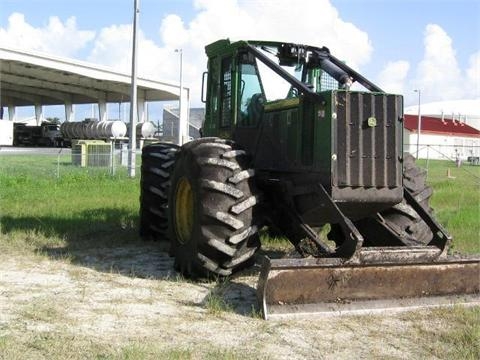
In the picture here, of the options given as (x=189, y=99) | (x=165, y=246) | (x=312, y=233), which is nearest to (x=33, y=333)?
(x=312, y=233)

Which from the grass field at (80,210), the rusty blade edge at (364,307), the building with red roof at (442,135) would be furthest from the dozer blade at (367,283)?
the building with red roof at (442,135)

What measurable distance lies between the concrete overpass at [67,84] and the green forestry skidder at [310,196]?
34.6 m

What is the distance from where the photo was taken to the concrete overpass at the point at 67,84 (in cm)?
4234

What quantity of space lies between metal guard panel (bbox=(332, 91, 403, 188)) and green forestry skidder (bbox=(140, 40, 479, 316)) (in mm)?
10

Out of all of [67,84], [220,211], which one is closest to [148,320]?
[220,211]

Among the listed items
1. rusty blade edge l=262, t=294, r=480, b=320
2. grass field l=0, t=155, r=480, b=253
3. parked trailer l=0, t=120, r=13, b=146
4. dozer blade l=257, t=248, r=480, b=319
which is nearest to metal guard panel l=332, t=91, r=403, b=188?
dozer blade l=257, t=248, r=480, b=319

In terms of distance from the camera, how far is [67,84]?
5481cm

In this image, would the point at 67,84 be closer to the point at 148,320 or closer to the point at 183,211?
the point at 183,211

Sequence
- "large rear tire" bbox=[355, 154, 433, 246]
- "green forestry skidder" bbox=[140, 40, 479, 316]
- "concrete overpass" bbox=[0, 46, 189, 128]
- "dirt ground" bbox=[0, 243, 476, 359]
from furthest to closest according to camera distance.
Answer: "concrete overpass" bbox=[0, 46, 189, 128] < "large rear tire" bbox=[355, 154, 433, 246] < "green forestry skidder" bbox=[140, 40, 479, 316] < "dirt ground" bbox=[0, 243, 476, 359]

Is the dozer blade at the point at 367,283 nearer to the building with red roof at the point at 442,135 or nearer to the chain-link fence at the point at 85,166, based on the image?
the chain-link fence at the point at 85,166

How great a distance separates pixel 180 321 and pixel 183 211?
2.22 meters

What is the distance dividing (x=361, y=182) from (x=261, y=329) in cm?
192

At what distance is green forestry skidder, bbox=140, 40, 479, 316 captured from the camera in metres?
5.90

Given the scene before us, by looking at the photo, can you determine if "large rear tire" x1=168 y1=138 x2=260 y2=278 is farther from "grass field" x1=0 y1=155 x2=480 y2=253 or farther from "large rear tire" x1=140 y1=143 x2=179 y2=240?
"grass field" x1=0 y1=155 x2=480 y2=253
